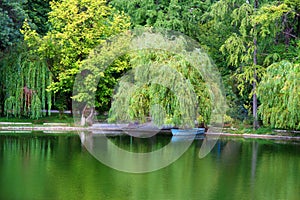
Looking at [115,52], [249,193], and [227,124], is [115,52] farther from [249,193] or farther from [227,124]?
[249,193]

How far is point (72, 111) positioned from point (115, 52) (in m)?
3.38

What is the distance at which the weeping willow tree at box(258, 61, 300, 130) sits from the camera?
17.5 meters

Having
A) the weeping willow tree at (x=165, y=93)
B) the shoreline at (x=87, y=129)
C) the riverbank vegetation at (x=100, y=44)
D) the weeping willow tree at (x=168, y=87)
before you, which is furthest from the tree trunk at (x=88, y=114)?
the weeping willow tree at (x=165, y=93)

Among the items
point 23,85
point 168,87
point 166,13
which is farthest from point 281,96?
point 23,85

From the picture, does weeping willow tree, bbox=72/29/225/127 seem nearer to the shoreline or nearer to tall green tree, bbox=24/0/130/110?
the shoreline

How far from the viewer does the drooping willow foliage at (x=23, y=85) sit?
21016 mm

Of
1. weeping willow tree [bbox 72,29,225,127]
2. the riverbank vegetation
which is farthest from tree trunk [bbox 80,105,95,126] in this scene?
weeping willow tree [bbox 72,29,225,127]

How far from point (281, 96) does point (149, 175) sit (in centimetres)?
814

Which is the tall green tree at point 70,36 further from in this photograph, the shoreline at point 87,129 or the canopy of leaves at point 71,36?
the shoreline at point 87,129

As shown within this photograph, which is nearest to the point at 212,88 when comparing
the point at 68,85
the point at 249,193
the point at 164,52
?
the point at 164,52

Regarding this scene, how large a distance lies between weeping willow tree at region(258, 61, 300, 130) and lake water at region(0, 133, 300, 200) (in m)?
1.41

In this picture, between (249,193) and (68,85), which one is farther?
(68,85)

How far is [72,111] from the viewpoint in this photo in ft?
75.9

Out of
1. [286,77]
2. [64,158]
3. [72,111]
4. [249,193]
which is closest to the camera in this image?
[249,193]
